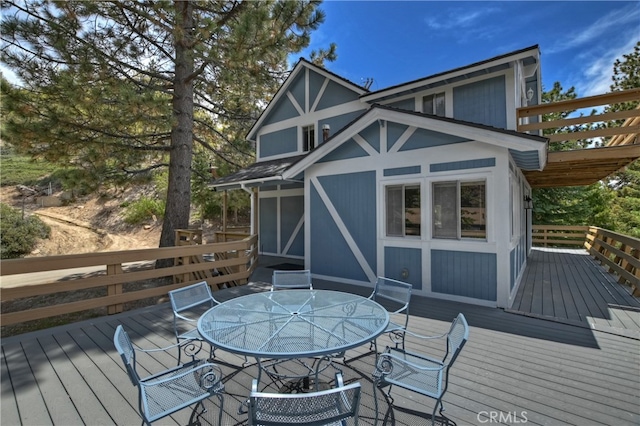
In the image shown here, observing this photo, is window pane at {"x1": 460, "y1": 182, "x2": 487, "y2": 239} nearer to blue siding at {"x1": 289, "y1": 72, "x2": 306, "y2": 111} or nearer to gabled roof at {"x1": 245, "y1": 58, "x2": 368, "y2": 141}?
gabled roof at {"x1": 245, "y1": 58, "x2": 368, "y2": 141}

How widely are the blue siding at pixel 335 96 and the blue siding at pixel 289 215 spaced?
3341 millimetres

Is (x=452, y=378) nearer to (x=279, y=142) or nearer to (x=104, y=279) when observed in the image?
(x=104, y=279)

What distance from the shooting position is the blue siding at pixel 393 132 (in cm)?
630

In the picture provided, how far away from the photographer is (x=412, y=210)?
615 cm

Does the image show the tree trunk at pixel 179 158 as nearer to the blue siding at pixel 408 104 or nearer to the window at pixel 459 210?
the blue siding at pixel 408 104

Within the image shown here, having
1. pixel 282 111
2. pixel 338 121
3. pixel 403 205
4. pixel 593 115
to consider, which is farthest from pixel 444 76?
pixel 282 111

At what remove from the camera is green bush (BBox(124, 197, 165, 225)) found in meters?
19.7

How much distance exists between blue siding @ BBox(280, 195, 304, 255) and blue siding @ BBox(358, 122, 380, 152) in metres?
4.27

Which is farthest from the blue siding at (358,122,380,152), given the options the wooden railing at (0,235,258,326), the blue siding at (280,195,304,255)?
the blue siding at (280,195,304,255)

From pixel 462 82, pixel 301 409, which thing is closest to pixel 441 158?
pixel 462 82

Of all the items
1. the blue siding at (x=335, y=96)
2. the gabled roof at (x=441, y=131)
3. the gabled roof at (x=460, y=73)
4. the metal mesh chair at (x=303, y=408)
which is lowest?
the metal mesh chair at (x=303, y=408)

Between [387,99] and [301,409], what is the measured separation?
8419mm

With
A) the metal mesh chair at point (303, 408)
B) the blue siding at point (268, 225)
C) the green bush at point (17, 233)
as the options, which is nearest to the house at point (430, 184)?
the blue siding at point (268, 225)

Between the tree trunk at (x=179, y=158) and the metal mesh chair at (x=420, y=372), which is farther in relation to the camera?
the tree trunk at (x=179, y=158)
